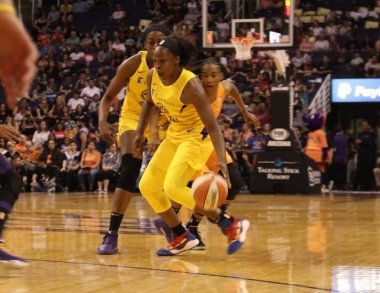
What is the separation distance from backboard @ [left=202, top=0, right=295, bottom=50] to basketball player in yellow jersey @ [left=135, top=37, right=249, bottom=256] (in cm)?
859

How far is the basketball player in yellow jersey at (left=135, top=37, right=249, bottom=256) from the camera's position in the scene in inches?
208

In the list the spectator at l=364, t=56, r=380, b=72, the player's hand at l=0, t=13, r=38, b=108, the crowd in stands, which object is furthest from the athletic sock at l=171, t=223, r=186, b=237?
the spectator at l=364, t=56, r=380, b=72

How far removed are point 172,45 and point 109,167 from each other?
10.5 m

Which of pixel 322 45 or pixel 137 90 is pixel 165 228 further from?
pixel 322 45

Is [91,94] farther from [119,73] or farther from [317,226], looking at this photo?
[119,73]

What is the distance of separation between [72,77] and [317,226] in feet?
45.0

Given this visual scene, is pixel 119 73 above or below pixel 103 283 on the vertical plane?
above

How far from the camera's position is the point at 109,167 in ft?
51.2

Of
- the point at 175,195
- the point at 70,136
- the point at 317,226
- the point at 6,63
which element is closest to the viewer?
the point at 6,63

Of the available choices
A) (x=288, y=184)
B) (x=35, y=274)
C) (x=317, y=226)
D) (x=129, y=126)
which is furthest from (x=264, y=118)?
(x=35, y=274)

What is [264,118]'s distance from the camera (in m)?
15.8

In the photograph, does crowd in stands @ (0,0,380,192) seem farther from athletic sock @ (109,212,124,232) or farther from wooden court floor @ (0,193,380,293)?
athletic sock @ (109,212,124,232)

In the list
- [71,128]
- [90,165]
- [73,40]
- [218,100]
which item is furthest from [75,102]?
[218,100]

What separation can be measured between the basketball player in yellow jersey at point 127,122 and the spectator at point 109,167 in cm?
953
